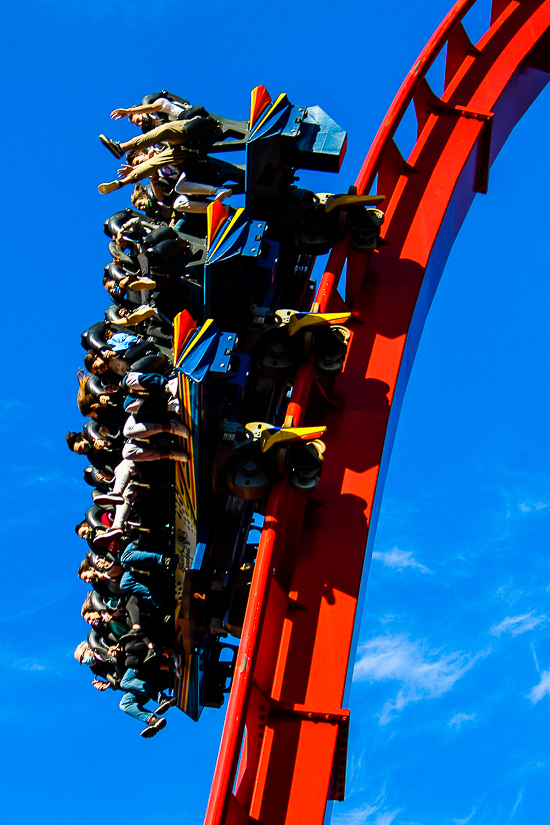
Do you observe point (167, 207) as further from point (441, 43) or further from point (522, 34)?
point (522, 34)

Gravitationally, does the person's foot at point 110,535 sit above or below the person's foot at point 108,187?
below

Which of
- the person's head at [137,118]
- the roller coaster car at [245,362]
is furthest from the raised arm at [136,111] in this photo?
the roller coaster car at [245,362]

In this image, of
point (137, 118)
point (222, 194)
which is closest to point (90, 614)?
point (222, 194)

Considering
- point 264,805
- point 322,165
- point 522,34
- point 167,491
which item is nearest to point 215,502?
point 167,491

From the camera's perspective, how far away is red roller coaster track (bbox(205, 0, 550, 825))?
8.41 m

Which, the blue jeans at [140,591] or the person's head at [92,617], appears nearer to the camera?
the blue jeans at [140,591]

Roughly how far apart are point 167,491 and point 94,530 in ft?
4.75

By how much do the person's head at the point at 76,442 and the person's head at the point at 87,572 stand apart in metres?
1.23

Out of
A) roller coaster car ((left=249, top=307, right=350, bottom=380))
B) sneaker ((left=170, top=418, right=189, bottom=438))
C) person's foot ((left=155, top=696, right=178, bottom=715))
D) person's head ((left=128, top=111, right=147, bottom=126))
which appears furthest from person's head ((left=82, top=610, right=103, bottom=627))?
person's head ((left=128, top=111, right=147, bottom=126))

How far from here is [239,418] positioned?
→ 10.2 metres

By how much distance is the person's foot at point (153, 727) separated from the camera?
11.3 metres

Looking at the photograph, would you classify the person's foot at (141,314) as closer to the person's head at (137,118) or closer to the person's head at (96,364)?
the person's head at (96,364)

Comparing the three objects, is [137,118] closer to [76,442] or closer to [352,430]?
[76,442]

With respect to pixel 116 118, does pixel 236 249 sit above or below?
below
